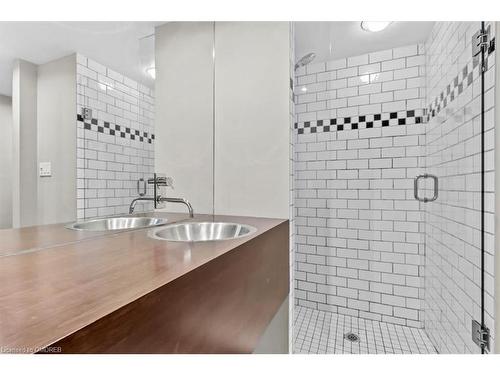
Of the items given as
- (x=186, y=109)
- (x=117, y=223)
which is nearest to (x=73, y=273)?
(x=117, y=223)

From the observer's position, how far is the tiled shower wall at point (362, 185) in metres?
2.39

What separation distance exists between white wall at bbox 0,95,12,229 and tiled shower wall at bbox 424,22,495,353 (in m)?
1.90

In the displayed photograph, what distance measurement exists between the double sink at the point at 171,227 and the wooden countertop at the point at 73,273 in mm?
54

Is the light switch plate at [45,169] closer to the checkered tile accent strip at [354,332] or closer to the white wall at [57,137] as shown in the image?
the white wall at [57,137]

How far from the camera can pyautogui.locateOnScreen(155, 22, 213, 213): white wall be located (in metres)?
1.48

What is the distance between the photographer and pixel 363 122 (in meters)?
2.54

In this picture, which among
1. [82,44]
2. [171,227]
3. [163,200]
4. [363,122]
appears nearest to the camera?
[82,44]

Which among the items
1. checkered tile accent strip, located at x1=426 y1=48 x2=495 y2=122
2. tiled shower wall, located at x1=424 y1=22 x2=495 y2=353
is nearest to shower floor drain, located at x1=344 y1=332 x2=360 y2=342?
tiled shower wall, located at x1=424 y1=22 x2=495 y2=353

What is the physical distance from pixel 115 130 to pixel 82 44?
32 centimetres

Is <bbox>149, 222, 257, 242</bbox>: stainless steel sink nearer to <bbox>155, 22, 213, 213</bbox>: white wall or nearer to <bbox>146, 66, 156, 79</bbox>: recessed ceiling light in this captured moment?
<bbox>155, 22, 213, 213</bbox>: white wall

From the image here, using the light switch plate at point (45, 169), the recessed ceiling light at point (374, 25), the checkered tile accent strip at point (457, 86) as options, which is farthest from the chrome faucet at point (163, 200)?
the recessed ceiling light at point (374, 25)

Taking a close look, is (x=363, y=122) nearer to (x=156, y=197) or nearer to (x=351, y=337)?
(x=351, y=337)

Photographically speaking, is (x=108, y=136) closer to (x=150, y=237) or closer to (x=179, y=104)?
(x=150, y=237)
